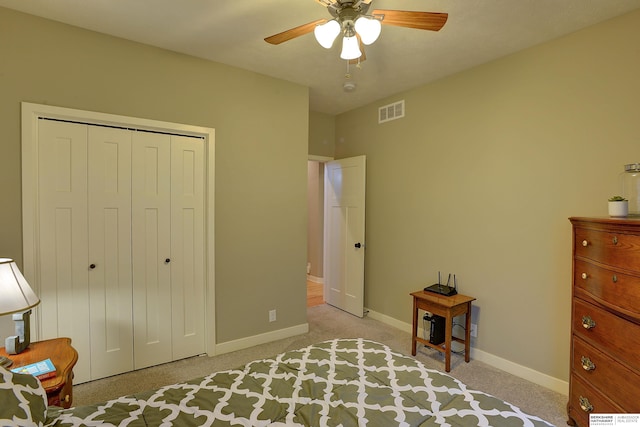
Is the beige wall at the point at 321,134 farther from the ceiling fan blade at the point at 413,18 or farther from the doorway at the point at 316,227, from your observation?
the ceiling fan blade at the point at 413,18

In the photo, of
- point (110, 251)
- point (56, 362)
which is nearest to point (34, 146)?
point (110, 251)

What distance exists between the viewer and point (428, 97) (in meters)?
3.47

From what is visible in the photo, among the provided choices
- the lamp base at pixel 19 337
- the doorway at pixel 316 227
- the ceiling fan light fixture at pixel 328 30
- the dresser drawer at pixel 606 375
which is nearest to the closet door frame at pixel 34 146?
the lamp base at pixel 19 337

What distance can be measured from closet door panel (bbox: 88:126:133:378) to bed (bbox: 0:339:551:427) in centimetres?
141

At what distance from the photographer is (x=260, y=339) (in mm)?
3398


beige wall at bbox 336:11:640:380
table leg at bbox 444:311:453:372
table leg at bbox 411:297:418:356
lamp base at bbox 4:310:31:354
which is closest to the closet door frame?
lamp base at bbox 4:310:31:354

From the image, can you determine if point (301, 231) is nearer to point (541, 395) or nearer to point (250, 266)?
point (250, 266)

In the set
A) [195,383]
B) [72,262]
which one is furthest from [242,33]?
[195,383]

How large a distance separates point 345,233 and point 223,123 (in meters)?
2.13

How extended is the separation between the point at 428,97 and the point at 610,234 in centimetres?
217

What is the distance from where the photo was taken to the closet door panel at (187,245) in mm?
2947

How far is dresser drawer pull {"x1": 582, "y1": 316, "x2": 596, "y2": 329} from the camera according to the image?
194 centimetres

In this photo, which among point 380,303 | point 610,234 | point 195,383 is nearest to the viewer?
point 195,383

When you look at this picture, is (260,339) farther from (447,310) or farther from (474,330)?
(474,330)
